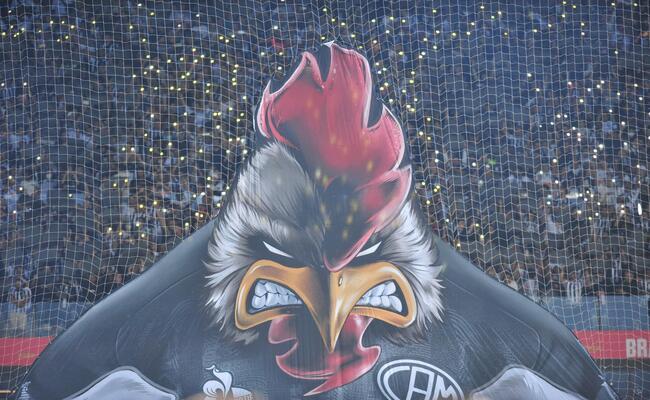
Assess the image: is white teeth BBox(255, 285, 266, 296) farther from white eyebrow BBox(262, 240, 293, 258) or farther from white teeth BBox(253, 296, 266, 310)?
white eyebrow BBox(262, 240, 293, 258)

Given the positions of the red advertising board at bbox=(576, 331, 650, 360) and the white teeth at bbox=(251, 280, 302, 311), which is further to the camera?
the red advertising board at bbox=(576, 331, 650, 360)

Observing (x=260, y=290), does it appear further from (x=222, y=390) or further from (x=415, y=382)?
(x=415, y=382)

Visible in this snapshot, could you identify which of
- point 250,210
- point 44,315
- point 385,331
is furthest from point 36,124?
point 385,331

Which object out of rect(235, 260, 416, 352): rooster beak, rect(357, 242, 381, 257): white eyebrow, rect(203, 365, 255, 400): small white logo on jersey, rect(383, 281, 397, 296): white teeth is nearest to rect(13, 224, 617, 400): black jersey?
rect(203, 365, 255, 400): small white logo on jersey

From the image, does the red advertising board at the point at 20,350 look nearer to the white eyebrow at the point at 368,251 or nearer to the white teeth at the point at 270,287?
the white teeth at the point at 270,287

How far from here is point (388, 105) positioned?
4195mm

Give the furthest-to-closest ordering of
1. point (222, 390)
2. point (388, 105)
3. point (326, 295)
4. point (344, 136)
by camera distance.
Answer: point (388, 105)
point (344, 136)
point (326, 295)
point (222, 390)

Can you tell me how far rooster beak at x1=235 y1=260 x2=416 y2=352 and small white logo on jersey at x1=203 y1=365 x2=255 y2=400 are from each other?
30 centimetres

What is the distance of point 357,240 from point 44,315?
1.82 metres

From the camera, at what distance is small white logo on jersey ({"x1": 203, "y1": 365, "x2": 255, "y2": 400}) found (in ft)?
12.6

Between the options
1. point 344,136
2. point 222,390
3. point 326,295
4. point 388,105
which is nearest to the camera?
point 222,390

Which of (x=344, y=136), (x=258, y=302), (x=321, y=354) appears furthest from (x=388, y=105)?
(x=321, y=354)

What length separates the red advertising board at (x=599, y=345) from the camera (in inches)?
157

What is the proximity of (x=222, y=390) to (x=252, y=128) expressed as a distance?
1.50 m
